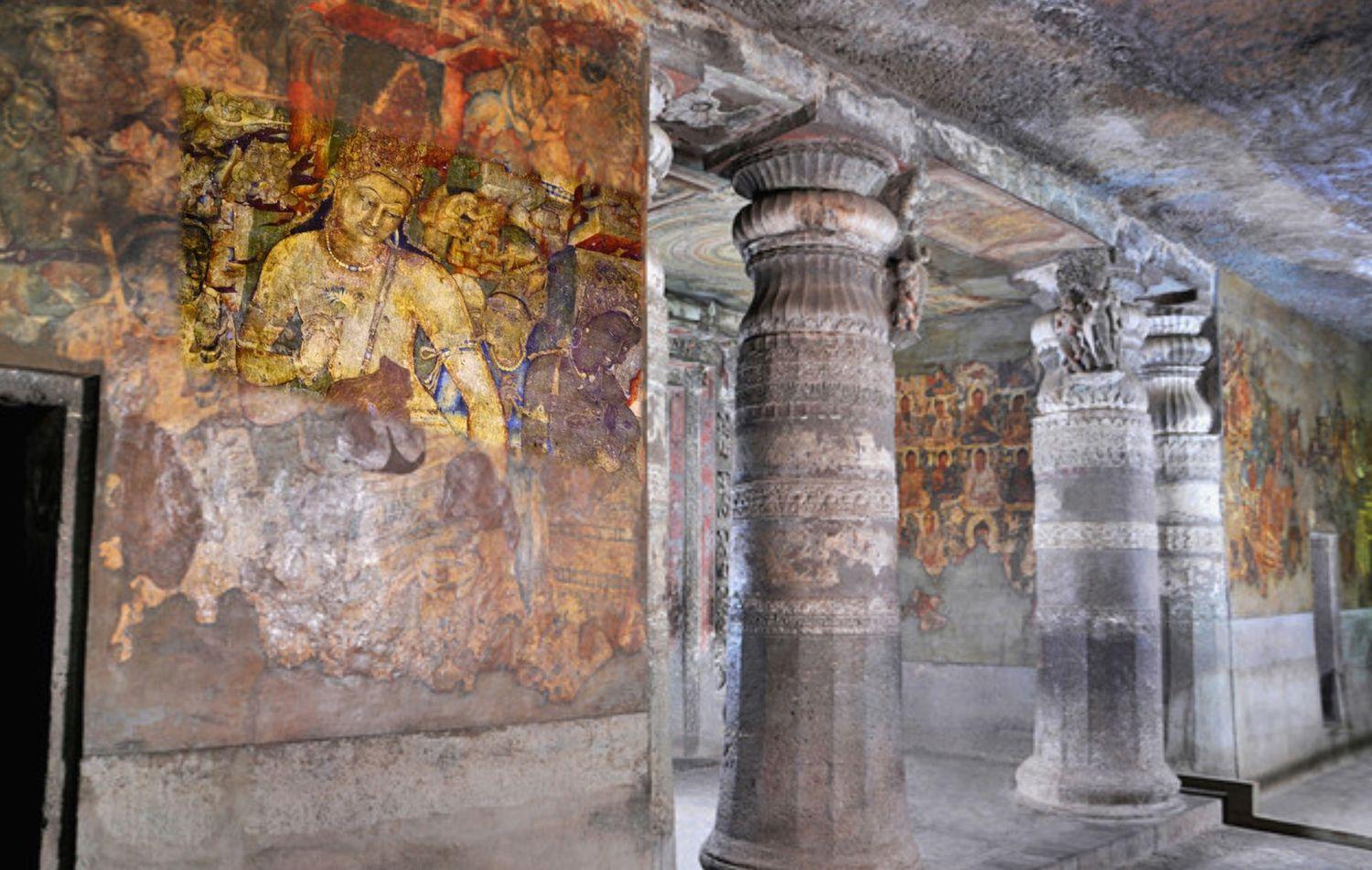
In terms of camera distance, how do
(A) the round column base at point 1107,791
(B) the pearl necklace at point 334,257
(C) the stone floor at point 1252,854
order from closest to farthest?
(B) the pearl necklace at point 334,257, (C) the stone floor at point 1252,854, (A) the round column base at point 1107,791

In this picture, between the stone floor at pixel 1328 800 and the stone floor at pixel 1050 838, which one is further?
the stone floor at pixel 1328 800

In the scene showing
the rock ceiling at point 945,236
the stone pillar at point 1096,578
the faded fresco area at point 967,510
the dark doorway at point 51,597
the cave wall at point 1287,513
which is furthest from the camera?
the faded fresco area at point 967,510

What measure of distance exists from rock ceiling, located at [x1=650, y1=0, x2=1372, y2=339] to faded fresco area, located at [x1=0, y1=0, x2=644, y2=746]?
0.84 metres

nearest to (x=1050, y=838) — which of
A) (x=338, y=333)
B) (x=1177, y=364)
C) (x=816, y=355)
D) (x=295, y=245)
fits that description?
(x=816, y=355)

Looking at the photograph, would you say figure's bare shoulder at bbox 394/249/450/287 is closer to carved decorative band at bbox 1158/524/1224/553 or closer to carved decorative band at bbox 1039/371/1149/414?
carved decorative band at bbox 1039/371/1149/414

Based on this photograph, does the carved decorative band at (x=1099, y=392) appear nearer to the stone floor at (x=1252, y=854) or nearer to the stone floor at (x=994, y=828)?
the stone floor at (x=994, y=828)

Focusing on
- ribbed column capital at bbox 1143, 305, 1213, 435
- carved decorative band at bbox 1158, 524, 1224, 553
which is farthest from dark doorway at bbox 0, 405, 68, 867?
carved decorative band at bbox 1158, 524, 1224, 553

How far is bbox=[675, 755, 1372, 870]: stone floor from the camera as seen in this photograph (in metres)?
5.89

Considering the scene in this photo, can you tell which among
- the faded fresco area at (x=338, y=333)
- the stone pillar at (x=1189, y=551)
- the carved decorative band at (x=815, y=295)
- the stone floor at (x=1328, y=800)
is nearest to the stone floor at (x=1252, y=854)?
the stone floor at (x=1328, y=800)

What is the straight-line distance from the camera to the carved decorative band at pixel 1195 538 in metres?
8.17

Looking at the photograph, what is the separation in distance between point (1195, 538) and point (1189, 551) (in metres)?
0.10

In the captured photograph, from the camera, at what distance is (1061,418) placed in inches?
285

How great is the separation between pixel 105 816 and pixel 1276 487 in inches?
361

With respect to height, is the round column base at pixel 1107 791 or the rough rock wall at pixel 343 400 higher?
the rough rock wall at pixel 343 400
